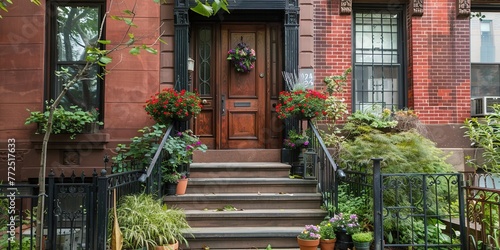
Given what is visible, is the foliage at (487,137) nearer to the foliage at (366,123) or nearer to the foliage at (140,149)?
the foliage at (366,123)

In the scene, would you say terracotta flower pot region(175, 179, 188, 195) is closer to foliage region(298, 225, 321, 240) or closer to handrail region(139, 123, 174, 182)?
handrail region(139, 123, 174, 182)

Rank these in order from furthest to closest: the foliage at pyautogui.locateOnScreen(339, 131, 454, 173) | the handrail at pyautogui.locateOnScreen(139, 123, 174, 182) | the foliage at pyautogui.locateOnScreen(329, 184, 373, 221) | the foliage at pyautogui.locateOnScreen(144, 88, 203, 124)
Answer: the foliage at pyautogui.locateOnScreen(144, 88, 203, 124), the foliage at pyautogui.locateOnScreen(339, 131, 454, 173), the foliage at pyautogui.locateOnScreen(329, 184, 373, 221), the handrail at pyautogui.locateOnScreen(139, 123, 174, 182)

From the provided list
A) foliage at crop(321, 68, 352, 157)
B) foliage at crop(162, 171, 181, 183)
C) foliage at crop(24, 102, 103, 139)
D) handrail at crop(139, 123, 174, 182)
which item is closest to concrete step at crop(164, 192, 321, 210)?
foliage at crop(162, 171, 181, 183)

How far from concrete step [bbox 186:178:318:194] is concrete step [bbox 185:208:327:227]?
0.74 meters

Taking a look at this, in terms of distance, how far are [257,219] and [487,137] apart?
482 cm

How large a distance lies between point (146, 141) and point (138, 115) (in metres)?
0.70

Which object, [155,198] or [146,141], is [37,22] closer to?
[146,141]

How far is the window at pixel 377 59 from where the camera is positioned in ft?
30.7

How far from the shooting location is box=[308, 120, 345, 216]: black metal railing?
261 inches

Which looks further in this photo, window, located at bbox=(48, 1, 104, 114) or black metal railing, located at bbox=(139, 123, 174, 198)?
window, located at bbox=(48, 1, 104, 114)

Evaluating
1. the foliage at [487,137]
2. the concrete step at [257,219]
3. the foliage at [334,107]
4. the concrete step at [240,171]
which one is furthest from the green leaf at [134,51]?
the foliage at [487,137]

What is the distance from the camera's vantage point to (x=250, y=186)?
748cm

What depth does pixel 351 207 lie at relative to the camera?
6.65 meters

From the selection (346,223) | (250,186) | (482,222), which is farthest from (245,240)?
(482,222)
